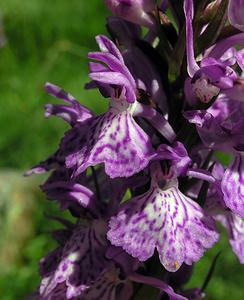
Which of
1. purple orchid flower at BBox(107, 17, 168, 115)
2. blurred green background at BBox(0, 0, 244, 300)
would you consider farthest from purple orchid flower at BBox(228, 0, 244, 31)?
blurred green background at BBox(0, 0, 244, 300)

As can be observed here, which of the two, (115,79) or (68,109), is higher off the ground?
(115,79)

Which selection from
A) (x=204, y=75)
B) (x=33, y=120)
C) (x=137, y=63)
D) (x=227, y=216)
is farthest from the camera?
(x=33, y=120)

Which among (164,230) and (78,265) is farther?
(78,265)

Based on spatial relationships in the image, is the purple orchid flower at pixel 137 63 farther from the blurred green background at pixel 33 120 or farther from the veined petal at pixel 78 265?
the blurred green background at pixel 33 120

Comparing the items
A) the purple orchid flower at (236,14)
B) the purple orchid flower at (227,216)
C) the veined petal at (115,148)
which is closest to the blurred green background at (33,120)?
the purple orchid flower at (227,216)

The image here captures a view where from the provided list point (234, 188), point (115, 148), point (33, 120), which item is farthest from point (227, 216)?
point (33, 120)

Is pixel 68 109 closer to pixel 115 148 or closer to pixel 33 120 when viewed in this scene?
pixel 115 148

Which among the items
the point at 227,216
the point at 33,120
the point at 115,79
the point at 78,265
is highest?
the point at 115,79

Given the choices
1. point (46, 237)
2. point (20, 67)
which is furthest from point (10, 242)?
point (20, 67)
